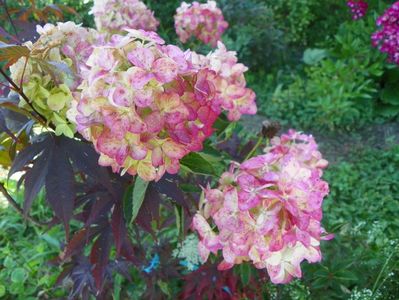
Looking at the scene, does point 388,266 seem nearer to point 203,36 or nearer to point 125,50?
point 203,36

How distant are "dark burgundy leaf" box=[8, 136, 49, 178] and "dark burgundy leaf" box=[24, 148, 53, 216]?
0.05ft

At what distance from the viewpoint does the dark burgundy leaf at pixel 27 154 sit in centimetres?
89

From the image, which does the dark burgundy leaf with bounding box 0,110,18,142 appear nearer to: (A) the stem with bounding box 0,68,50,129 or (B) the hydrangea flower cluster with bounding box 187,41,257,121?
(A) the stem with bounding box 0,68,50,129

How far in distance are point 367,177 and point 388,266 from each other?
133 cm

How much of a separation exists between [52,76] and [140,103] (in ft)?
0.71

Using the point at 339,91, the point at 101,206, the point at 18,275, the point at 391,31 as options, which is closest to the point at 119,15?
the point at 101,206

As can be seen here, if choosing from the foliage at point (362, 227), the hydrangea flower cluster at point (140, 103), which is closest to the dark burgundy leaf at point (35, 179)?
the hydrangea flower cluster at point (140, 103)

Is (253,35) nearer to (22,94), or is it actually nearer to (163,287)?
(163,287)

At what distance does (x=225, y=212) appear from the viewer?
96 cm

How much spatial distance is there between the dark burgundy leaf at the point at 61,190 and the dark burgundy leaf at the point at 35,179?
0.04ft

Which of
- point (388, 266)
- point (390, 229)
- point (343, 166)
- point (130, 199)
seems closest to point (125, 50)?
point (130, 199)

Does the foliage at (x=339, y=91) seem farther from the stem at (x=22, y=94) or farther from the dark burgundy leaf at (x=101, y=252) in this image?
the stem at (x=22, y=94)

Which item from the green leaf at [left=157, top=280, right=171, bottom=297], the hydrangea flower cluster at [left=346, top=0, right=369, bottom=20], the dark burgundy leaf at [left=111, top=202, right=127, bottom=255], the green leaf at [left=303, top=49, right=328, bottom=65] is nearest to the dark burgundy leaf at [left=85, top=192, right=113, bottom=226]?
the dark burgundy leaf at [left=111, top=202, right=127, bottom=255]

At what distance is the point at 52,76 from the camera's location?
861 millimetres
